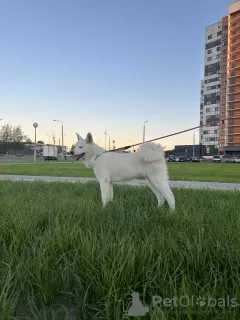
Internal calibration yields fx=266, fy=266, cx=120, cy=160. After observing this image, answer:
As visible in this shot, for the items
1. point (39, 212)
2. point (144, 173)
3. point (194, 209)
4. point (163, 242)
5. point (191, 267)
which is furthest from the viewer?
point (144, 173)

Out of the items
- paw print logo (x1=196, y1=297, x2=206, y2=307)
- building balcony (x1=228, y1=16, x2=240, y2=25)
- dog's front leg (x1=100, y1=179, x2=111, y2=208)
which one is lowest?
paw print logo (x1=196, y1=297, x2=206, y2=307)

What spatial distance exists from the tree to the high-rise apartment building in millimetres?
56334

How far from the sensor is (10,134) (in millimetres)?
68250

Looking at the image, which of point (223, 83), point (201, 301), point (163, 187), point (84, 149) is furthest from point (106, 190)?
point (223, 83)

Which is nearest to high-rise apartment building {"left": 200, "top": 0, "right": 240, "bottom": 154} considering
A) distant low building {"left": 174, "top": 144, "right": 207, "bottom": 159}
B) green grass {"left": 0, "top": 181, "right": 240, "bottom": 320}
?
distant low building {"left": 174, "top": 144, "right": 207, "bottom": 159}

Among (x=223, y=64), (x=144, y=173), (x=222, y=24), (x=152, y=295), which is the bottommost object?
(x=152, y=295)

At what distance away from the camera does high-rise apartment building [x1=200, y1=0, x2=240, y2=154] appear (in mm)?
85812

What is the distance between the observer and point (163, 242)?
8.90 ft

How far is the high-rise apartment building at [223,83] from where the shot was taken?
85.8 metres

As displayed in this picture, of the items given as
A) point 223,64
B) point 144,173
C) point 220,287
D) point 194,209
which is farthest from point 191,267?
point 223,64

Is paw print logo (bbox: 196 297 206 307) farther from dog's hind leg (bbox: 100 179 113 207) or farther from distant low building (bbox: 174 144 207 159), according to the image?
distant low building (bbox: 174 144 207 159)

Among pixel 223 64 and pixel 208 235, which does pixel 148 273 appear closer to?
pixel 208 235

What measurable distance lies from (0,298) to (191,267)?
1497 mm

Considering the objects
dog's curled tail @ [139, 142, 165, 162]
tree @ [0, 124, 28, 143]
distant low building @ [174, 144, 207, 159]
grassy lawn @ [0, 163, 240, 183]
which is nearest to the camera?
dog's curled tail @ [139, 142, 165, 162]
